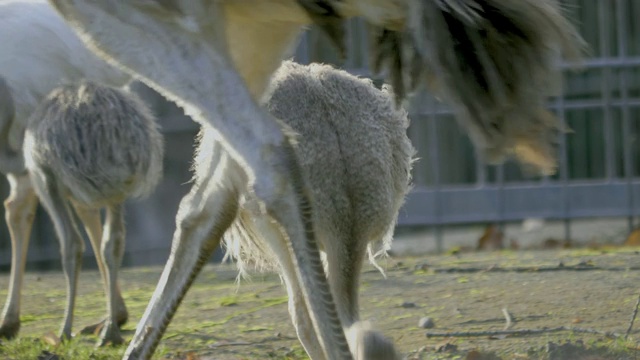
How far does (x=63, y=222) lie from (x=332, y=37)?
2262 mm

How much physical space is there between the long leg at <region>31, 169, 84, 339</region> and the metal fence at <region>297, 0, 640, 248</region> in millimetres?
3264

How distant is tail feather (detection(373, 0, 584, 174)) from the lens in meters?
3.89

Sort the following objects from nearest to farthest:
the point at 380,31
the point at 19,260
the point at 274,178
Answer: the point at 274,178 → the point at 380,31 → the point at 19,260

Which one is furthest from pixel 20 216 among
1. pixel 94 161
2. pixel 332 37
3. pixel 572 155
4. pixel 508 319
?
pixel 572 155

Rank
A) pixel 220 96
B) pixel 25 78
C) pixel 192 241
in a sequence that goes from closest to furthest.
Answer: pixel 220 96 → pixel 192 241 → pixel 25 78

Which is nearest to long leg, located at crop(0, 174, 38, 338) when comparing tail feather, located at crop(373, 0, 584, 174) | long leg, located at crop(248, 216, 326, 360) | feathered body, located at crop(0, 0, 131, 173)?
feathered body, located at crop(0, 0, 131, 173)

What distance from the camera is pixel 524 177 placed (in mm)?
9312

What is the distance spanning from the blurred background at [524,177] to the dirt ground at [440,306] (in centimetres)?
124

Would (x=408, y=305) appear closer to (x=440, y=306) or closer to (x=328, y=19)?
(x=440, y=306)

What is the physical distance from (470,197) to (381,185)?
4782 millimetres

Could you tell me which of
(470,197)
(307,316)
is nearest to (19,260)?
(307,316)

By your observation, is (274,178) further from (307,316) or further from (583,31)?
(583,31)

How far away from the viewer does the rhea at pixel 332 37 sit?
12.4ft

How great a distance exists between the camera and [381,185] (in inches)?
177
